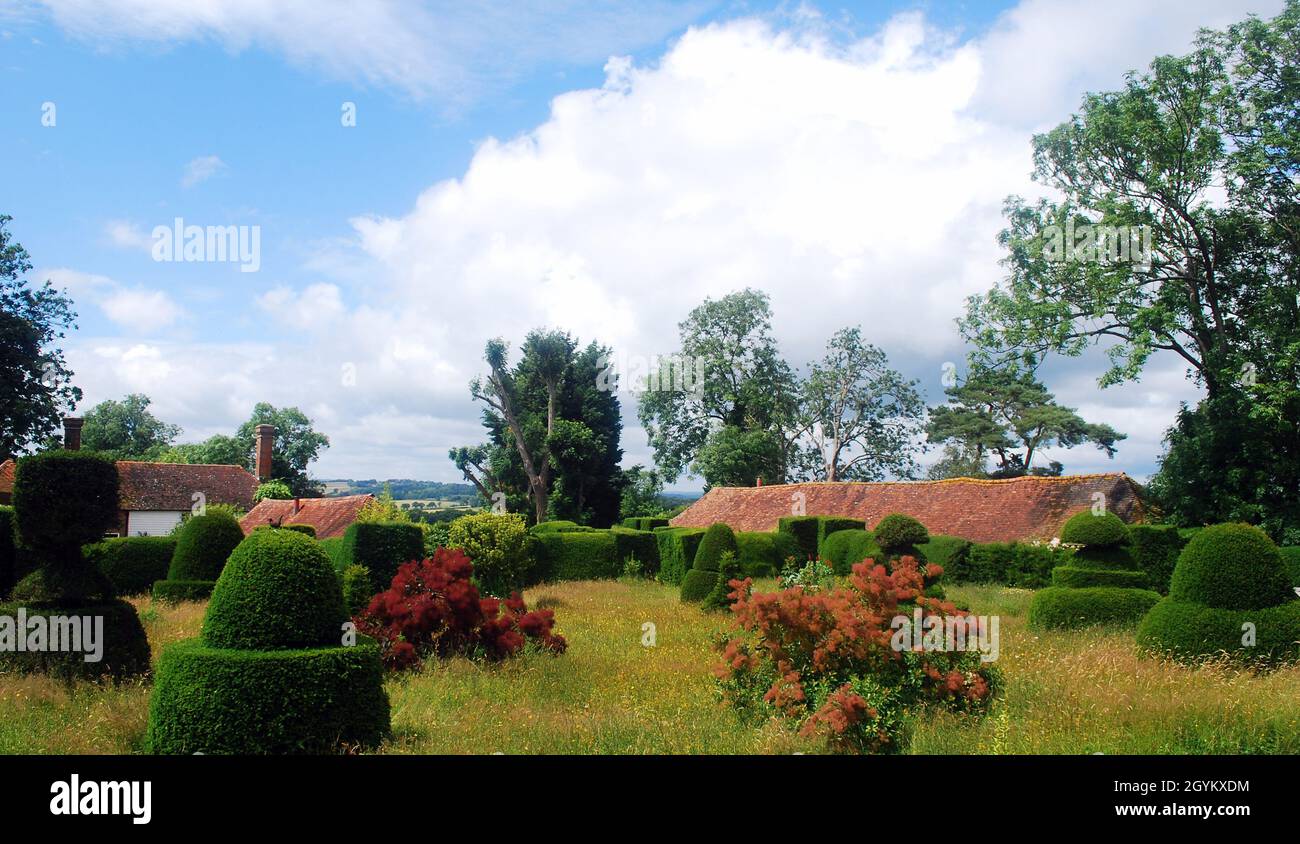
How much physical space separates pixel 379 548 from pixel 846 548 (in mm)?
12605

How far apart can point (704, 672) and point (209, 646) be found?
5.87 meters

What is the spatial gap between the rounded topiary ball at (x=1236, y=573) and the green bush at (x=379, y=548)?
14.4 metres

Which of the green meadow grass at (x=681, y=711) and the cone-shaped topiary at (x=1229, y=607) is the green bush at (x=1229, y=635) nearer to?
the cone-shaped topiary at (x=1229, y=607)

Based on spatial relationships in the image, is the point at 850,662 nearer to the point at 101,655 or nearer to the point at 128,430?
the point at 101,655

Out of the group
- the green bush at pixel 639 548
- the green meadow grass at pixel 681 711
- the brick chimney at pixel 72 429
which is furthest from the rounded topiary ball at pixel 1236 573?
the brick chimney at pixel 72 429

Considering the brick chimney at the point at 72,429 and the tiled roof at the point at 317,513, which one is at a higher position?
the brick chimney at the point at 72,429

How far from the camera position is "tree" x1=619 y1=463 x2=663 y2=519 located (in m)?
44.5

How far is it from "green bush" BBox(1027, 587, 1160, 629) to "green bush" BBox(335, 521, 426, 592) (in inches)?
501

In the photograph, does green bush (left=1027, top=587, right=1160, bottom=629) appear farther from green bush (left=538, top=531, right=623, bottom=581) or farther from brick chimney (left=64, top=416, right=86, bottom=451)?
brick chimney (left=64, top=416, right=86, bottom=451)

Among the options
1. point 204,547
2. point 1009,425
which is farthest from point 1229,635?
point 1009,425

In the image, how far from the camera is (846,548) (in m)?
23.2

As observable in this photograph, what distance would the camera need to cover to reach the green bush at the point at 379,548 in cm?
1783
